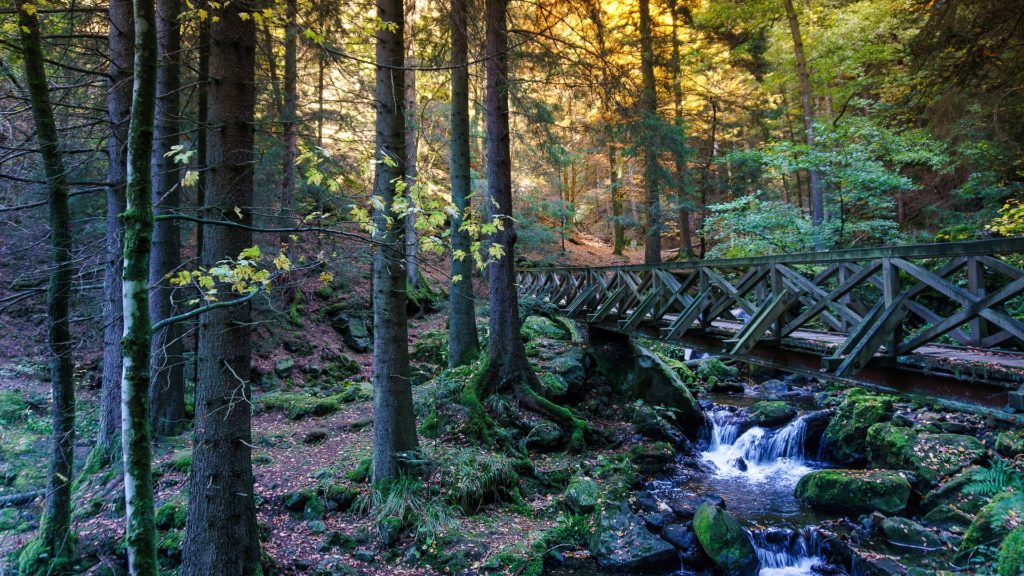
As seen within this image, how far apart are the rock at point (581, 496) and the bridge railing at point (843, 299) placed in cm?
249

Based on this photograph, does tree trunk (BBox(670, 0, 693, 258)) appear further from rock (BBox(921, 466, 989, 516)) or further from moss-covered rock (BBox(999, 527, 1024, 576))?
moss-covered rock (BBox(999, 527, 1024, 576))

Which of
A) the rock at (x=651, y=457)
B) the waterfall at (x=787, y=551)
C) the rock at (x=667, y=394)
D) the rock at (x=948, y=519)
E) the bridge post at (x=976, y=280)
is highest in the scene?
the bridge post at (x=976, y=280)

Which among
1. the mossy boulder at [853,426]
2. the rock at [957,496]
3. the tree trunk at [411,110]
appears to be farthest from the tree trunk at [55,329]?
the mossy boulder at [853,426]

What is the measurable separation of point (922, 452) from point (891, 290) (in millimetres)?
4194

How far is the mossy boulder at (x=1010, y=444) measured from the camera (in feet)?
22.7

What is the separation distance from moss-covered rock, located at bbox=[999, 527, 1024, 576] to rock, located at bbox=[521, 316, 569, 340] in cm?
800

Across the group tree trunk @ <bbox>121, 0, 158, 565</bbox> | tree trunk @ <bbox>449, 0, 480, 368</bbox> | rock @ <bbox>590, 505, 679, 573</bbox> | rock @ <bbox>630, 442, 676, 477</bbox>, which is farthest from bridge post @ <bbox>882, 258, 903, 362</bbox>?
tree trunk @ <bbox>449, 0, 480, 368</bbox>

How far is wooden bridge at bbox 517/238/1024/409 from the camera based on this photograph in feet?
13.4

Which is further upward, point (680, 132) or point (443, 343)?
point (680, 132)

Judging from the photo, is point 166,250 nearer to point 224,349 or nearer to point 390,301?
point 390,301

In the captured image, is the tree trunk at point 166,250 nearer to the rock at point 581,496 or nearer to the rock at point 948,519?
the rock at point 581,496

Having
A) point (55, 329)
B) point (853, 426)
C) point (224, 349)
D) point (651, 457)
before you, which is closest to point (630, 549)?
point (651, 457)

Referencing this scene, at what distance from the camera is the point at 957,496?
6309 mm

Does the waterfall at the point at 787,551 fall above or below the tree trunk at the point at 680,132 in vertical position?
below
